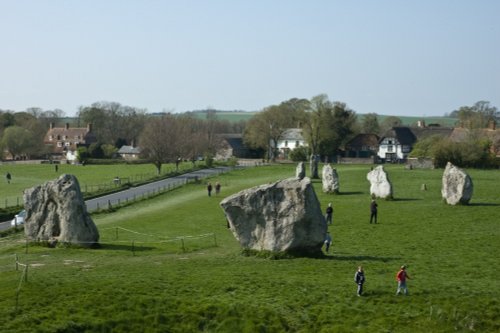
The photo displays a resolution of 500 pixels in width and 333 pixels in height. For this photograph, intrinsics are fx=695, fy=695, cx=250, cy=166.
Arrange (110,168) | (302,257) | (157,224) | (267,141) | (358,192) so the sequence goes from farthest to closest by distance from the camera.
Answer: (267,141) < (110,168) < (358,192) < (157,224) < (302,257)

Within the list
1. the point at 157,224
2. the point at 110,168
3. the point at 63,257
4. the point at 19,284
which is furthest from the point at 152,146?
the point at 19,284

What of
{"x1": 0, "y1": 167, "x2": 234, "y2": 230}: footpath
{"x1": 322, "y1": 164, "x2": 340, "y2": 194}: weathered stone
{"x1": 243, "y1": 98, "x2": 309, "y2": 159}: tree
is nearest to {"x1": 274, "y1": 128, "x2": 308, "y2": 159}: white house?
{"x1": 243, "y1": 98, "x2": 309, "y2": 159}: tree

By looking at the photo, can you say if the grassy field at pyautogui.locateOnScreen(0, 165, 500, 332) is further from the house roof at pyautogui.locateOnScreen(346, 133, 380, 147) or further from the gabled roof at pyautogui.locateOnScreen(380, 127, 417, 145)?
the house roof at pyautogui.locateOnScreen(346, 133, 380, 147)

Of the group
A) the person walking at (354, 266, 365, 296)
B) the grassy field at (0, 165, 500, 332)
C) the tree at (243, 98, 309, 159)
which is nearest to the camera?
the grassy field at (0, 165, 500, 332)

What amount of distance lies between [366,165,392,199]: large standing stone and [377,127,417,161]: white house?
243ft

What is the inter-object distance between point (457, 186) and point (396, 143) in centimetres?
8393

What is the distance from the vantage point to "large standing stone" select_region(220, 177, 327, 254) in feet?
101

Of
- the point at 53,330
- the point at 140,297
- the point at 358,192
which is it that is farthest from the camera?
the point at 358,192

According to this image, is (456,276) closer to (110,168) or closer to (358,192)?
(358,192)

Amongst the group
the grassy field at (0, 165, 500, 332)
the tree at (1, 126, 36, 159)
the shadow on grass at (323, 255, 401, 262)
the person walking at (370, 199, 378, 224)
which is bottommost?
the grassy field at (0, 165, 500, 332)

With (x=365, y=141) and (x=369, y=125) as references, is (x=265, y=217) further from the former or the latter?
(x=369, y=125)

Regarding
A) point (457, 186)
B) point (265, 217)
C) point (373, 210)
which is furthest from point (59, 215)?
point (457, 186)

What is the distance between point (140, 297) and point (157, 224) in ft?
67.3

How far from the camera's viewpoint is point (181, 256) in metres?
33.2
